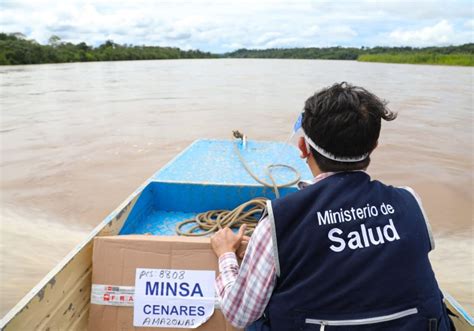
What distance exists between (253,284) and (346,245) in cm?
29

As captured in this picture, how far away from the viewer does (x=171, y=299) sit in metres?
1.65

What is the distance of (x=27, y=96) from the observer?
12758mm

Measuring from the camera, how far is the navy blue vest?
971 mm

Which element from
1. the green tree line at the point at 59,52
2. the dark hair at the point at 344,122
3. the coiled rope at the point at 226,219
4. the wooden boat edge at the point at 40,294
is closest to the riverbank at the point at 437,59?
the green tree line at the point at 59,52

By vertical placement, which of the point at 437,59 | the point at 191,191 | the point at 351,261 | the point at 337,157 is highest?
the point at 437,59

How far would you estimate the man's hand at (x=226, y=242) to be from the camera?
157 cm

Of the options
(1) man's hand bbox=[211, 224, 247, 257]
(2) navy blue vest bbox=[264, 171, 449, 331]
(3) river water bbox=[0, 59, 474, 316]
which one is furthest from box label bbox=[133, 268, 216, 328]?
(3) river water bbox=[0, 59, 474, 316]

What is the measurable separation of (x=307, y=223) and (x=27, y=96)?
14.0m

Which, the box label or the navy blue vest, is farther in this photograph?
the box label

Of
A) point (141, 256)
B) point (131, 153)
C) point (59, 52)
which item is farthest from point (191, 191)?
point (59, 52)

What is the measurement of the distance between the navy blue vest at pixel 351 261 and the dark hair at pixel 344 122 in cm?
→ 8

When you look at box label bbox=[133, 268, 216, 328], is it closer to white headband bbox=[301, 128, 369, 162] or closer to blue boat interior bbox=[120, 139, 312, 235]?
blue boat interior bbox=[120, 139, 312, 235]

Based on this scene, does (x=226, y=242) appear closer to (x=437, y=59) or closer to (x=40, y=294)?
(x=40, y=294)

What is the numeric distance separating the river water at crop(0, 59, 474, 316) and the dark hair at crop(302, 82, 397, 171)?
2.71 m
